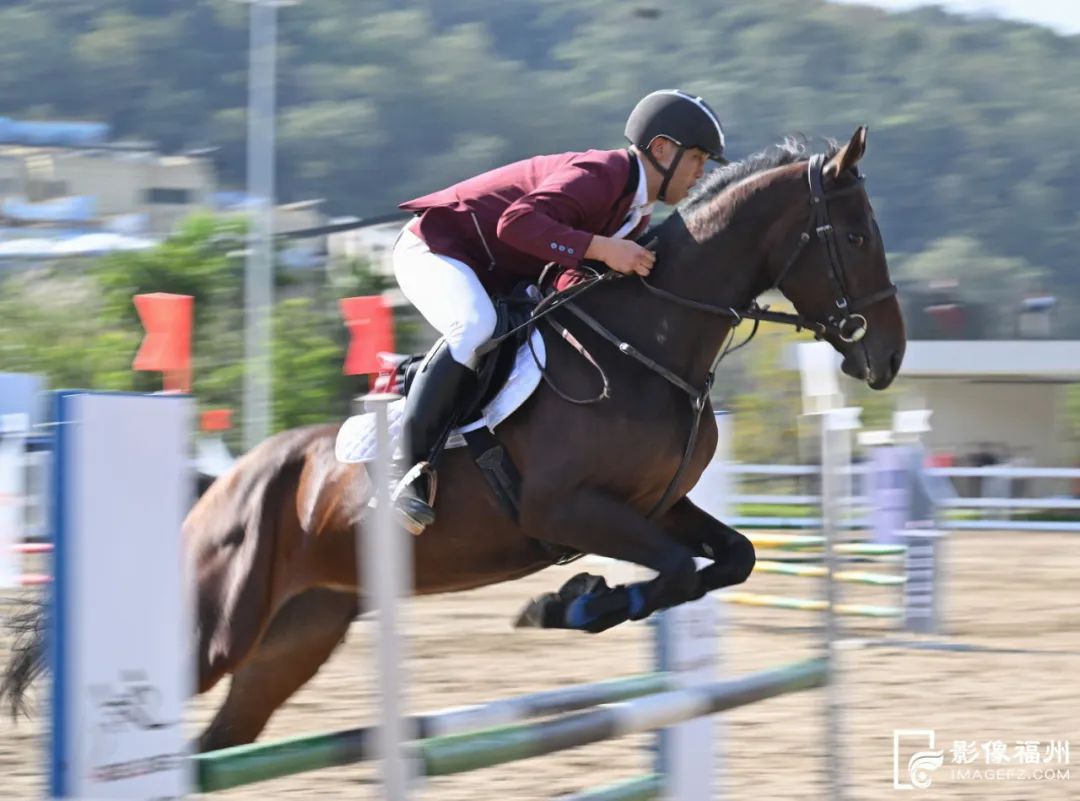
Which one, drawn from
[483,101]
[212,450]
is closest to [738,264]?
[212,450]

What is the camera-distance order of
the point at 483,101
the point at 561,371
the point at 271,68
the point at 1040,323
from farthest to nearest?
the point at 483,101, the point at 1040,323, the point at 271,68, the point at 561,371

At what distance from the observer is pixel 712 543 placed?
3855 millimetres

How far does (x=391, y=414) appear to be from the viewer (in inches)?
150

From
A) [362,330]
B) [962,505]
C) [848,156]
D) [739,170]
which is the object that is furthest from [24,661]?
[962,505]

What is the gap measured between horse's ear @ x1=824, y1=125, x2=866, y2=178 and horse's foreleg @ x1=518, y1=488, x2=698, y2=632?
3.28 ft

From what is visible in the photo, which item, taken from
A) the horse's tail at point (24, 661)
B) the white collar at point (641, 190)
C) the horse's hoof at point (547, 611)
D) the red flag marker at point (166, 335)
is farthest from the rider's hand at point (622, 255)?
the horse's tail at point (24, 661)

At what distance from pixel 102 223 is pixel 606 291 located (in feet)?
171

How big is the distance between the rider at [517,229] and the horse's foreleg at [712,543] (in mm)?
644

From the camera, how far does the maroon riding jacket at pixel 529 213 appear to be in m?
3.57

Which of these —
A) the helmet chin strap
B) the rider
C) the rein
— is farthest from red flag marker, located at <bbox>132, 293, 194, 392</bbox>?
the helmet chin strap

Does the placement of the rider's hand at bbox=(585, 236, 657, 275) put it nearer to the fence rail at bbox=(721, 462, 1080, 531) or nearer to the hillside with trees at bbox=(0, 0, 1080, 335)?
the fence rail at bbox=(721, 462, 1080, 531)

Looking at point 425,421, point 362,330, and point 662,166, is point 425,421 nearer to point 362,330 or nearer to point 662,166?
point 662,166

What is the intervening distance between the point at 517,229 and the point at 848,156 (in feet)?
2.83

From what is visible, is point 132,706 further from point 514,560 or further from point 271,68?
point 271,68
